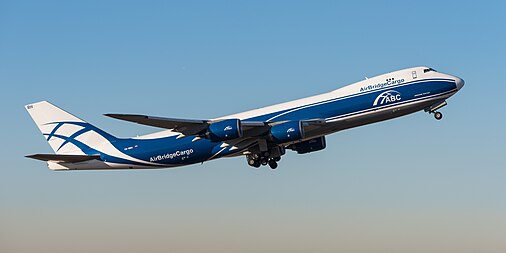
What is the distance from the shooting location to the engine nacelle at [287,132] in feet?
165

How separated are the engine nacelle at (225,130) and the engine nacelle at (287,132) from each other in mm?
2657

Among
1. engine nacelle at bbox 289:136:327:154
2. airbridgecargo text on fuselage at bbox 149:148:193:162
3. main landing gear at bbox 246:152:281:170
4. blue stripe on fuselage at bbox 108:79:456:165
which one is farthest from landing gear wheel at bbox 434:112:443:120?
airbridgecargo text on fuselage at bbox 149:148:193:162

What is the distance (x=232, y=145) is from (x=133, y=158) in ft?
27.4

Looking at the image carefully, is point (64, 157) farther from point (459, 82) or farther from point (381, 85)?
point (459, 82)

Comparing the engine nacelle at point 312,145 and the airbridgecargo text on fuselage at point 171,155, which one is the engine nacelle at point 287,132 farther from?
the airbridgecargo text on fuselage at point 171,155

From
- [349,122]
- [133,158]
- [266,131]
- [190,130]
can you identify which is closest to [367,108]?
[349,122]

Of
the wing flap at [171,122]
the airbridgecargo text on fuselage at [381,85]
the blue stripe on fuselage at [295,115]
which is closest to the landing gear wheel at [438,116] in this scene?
the blue stripe on fuselage at [295,115]

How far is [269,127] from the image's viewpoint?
52.0 m

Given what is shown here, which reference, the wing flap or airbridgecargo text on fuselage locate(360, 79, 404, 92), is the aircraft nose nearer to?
airbridgecargo text on fuselage locate(360, 79, 404, 92)

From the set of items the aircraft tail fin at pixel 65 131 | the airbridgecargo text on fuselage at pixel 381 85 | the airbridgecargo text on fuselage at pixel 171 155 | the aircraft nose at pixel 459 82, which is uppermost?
the aircraft tail fin at pixel 65 131

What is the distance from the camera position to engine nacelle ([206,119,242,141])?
4997 centimetres

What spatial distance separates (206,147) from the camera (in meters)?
54.2

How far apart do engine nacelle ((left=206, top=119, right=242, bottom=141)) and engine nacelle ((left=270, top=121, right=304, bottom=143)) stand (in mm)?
2657

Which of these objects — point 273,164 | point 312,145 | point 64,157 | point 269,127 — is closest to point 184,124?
point 269,127
